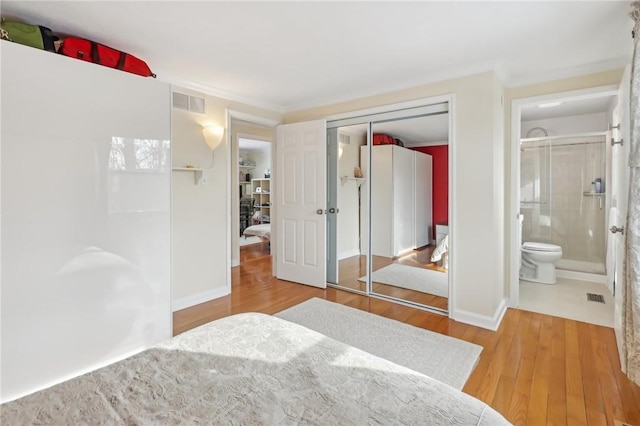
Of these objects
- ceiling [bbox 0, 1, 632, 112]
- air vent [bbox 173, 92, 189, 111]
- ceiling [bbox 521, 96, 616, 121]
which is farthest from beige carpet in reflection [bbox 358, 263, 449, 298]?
air vent [bbox 173, 92, 189, 111]

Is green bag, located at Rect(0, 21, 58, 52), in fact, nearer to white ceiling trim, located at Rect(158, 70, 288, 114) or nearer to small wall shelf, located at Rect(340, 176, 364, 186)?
white ceiling trim, located at Rect(158, 70, 288, 114)

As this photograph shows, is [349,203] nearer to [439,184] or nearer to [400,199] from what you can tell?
[400,199]

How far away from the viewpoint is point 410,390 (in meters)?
0.96

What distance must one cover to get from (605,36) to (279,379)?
320cm

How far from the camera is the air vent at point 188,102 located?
3152 mm

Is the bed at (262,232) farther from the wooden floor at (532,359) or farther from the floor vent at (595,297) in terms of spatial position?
the floor vent at (595,297)

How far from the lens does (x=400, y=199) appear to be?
15.6 ft

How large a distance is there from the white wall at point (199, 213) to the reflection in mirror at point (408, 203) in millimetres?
1876

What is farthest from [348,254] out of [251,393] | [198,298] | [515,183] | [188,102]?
[251,393]

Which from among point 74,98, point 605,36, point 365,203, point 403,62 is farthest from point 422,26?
point 74,98

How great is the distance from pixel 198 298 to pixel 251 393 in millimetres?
2727

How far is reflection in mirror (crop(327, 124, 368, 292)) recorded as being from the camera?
4.04 meters

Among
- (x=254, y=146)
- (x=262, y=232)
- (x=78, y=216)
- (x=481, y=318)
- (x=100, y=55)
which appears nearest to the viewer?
(x=78, y=216)

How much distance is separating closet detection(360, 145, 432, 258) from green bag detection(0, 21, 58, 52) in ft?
12.1
